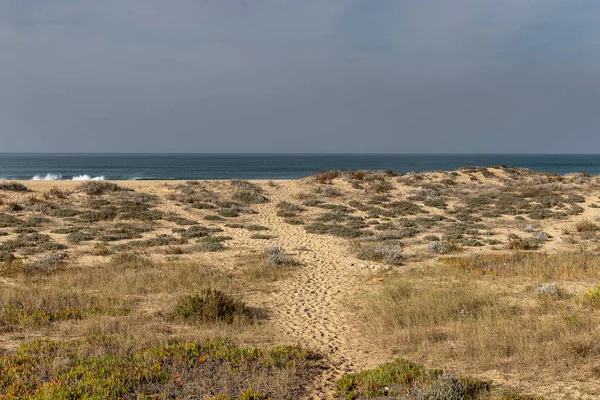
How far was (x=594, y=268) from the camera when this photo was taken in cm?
1497

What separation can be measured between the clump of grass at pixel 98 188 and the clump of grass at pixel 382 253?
2380 cm

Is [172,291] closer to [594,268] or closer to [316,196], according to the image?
[594,268]

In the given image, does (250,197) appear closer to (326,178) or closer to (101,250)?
(326,178)

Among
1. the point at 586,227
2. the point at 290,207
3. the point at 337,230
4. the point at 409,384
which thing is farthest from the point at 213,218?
the point at 586,227

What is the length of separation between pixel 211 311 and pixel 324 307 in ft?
11.0

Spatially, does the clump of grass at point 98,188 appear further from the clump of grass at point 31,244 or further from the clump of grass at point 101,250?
the clump of grass at point 101,250

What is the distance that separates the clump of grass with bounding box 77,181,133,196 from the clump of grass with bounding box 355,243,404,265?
23799 mm

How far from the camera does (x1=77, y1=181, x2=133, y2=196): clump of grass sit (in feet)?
112

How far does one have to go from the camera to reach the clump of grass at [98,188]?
1345 inches

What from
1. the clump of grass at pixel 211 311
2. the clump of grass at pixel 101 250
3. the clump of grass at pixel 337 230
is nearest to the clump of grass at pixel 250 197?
the clump of grass at pixel 337 230

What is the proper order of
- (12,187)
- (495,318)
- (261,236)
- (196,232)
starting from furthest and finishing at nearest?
(12,187) < (196,232) < (261,236) < (495,318)

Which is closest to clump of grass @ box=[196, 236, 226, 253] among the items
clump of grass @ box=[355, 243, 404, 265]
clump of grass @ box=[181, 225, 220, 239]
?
clump of grass @ box=[181, 225, 220, 239]

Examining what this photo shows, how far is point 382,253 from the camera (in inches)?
733

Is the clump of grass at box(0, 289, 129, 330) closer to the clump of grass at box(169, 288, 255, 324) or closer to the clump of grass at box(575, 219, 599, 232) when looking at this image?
the clump of grass at box(169, 288, 255, 324)
